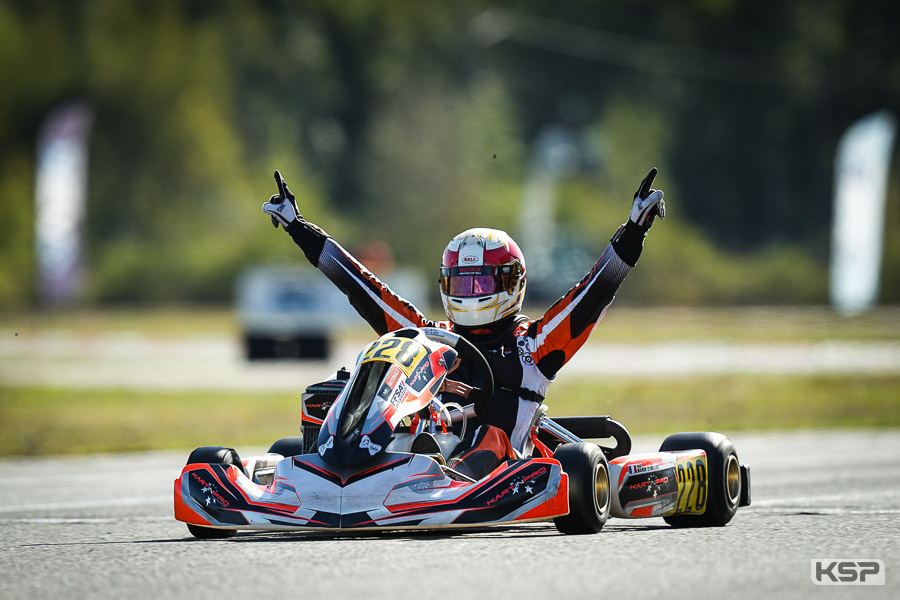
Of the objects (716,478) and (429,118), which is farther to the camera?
(429,118)

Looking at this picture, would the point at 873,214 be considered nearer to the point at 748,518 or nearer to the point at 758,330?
the point at 758,330

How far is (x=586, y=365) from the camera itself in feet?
80.1

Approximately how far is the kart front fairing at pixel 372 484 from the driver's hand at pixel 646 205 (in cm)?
142

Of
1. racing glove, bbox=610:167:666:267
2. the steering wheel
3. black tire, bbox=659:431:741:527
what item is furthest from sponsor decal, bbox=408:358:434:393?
black tire, bbox=659:431:741:527

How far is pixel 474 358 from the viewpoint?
21.0 ft

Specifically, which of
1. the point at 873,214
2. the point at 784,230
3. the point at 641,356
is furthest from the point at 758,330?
the point at 784,230

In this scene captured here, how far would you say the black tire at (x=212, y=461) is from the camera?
6141 millimetres

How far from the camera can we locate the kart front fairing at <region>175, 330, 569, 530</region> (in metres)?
5.66

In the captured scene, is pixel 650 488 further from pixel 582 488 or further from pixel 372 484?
pixel 372 484

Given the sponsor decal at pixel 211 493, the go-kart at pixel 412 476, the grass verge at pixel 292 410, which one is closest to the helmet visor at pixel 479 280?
the go-kart at pixel 412 476

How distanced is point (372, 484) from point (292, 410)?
40.0ft

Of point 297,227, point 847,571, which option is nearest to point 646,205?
point 297,227

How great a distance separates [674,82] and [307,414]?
50677 mm

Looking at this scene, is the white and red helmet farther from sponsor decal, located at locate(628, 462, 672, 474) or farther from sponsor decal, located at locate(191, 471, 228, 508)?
sponsor decal, located at locate(191, 471, 228, 508)
